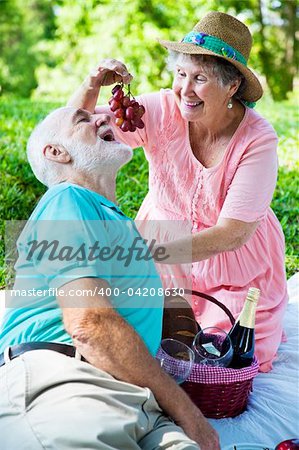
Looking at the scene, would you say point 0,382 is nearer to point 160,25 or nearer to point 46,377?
point 46,377

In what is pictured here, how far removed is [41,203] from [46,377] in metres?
0.53

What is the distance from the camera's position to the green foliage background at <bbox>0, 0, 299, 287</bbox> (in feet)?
16.9

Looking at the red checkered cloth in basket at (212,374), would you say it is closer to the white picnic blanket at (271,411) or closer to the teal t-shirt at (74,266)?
the white picnic blanket at (271,411)

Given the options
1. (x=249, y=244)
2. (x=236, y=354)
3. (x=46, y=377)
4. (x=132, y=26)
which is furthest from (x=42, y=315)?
(x=132, y=26)

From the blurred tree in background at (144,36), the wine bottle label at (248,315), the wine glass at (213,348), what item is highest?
the blurred tree in background at (144,36)

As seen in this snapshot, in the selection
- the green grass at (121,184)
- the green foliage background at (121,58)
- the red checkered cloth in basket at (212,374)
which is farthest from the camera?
the green foliage background at (121,58)

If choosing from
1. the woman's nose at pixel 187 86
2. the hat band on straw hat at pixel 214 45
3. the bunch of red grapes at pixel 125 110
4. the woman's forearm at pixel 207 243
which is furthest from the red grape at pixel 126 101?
the woman's forearm at pixel 207 243

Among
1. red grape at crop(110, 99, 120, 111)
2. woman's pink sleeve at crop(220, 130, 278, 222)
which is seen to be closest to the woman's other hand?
red grape at crop(110, 99, 120, 111)

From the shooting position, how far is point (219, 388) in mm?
2650

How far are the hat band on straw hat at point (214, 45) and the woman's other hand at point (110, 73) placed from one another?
28 cm

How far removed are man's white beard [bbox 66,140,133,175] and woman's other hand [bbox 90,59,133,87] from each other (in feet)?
1.94

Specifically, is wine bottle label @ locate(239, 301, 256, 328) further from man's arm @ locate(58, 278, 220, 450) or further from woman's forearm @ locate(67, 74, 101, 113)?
woman's forearm @ locate(67, 74, 101, 113)

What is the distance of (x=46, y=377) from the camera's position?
2.00m

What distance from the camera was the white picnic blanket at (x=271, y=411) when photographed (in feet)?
8.79
